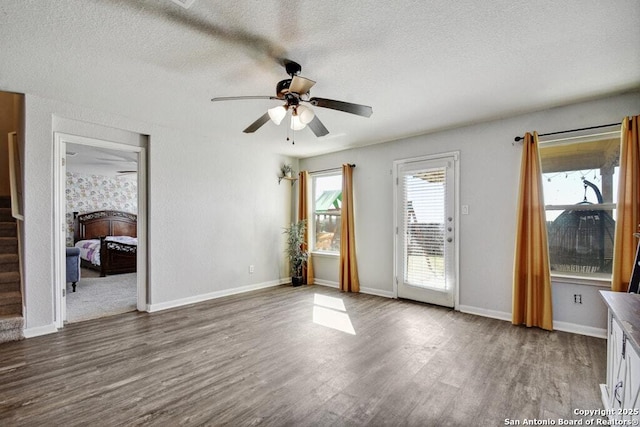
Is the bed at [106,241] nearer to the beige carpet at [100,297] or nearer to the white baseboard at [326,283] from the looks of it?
the beige carpet at [100,297]

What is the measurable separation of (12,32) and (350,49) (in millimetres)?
2349

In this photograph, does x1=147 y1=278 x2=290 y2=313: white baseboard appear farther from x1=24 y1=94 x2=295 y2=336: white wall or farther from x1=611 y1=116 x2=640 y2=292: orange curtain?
x1=611 y1=116 x2=640 y2=292: orange curtain

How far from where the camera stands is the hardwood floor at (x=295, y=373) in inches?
73.8

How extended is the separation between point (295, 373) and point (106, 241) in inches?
230

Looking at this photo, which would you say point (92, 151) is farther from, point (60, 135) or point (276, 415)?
point (276, 415)

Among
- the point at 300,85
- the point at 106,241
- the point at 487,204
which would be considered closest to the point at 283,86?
the point at 300,85

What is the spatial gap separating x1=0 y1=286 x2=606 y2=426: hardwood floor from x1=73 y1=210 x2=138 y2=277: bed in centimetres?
322

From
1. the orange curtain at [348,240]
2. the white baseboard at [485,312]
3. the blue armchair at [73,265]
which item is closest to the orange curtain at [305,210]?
the orange curtain at [348,240]

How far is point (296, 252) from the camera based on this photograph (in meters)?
5.48

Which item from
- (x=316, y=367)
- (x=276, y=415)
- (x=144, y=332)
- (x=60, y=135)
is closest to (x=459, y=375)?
(x=316, y=367)

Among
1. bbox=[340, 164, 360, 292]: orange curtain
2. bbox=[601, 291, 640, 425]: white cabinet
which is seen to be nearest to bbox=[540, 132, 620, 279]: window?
bbox=[601, 291, 640, 425]: white cabinet

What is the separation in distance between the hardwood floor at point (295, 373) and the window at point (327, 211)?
2.17 meters

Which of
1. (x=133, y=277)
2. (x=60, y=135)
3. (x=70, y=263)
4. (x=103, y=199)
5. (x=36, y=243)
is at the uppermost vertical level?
(x=60, y=135)

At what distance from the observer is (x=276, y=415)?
1.86 metres
